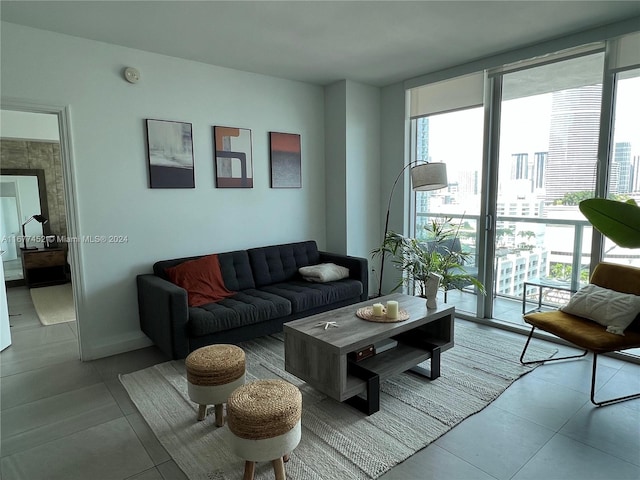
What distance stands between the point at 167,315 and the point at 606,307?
3.18 m

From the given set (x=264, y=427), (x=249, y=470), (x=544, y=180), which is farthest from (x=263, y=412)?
(x=544, y=180)

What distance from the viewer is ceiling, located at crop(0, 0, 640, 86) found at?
258 centimetres

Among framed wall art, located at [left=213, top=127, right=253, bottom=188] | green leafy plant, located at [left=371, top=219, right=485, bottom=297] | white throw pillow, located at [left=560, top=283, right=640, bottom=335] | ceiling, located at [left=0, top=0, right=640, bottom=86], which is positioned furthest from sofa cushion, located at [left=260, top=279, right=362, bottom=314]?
ceiling, located at [left=0, top=0, right=640, bottom=86]

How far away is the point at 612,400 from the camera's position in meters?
2.46

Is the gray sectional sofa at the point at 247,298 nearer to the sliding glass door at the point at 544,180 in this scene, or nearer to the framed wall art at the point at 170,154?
the framed wall art at the point at 170,154

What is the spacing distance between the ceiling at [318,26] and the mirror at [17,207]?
13.3 feet

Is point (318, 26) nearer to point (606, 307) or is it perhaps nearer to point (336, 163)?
point (336, 163)

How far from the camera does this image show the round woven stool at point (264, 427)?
1.68m

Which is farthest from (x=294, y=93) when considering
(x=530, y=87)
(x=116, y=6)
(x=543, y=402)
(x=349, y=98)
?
(x=543, y=402)

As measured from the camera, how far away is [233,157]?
391 cm

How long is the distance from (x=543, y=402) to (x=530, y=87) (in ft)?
9.06

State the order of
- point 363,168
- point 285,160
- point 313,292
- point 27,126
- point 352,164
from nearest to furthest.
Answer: point 313,292
point 285,160
point 352,164
point 363,168
point 27,126

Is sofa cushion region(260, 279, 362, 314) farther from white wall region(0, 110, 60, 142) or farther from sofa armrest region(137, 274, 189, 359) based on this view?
white wall region(0, 110, 60, 142)

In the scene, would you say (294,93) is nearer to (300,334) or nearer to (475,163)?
(475,163)
